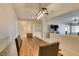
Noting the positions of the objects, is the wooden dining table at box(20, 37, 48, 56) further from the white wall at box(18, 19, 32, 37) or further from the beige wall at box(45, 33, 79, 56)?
the white wall at box(18, 19, 32, 37)

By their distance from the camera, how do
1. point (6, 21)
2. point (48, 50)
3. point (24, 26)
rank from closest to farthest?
point (48, 50) < point (6, 21) < point (24, 26)

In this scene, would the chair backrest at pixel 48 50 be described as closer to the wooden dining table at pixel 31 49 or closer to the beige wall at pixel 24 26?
the wooden dining table at pixel 31 49

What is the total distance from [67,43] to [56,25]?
15.7 ft

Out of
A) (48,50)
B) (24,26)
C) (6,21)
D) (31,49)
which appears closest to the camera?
(48,50)

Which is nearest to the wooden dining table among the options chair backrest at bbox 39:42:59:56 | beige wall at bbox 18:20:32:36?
chair backrest at bbox 39:42:59:56

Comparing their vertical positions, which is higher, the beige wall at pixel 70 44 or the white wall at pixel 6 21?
the white wall at pixel 6 21

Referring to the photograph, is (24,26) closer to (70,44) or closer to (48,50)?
(70,44)

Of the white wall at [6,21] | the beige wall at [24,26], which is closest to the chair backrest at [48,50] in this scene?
the white wall at [6,21]

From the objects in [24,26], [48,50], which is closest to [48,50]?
[48,50]

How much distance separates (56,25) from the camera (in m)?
8.91

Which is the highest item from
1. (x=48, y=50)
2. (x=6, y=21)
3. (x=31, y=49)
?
(x=6, y=21)

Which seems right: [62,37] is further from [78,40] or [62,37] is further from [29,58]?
[29,58]

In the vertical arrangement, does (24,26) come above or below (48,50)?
above

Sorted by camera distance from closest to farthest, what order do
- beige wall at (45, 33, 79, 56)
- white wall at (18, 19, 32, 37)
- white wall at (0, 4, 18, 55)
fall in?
white wall at (0, 4, 18, 55)
beige wall at (45, 33, 79, 56)
white wall at (18, 19, 32, 37)
